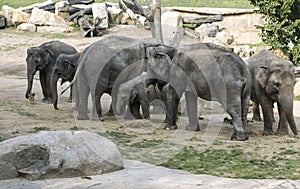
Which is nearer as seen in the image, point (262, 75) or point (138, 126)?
point (262, 75)

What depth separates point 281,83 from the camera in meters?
8.02

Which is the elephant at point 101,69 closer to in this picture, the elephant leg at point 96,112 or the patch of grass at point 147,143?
the elephant leg at point 96,112

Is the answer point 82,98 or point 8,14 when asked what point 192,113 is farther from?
point 8,14

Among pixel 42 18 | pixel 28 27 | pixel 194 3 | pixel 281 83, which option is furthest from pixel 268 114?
pixel 194 3

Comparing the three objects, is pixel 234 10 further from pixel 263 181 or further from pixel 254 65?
pixel 263 181

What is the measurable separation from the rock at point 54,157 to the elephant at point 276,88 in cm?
327

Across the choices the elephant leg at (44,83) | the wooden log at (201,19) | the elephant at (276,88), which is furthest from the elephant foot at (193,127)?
the wooden log at (201,19)

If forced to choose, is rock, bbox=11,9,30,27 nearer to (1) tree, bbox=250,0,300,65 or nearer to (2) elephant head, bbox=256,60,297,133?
(1) tree, bbox=250,0,300,65

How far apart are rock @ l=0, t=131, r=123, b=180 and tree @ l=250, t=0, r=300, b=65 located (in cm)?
1200

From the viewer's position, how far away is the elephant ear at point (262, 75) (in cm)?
822

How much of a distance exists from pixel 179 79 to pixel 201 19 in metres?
16.7

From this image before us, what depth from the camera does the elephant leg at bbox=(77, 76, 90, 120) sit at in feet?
31.0

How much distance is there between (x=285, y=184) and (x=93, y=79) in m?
5.25

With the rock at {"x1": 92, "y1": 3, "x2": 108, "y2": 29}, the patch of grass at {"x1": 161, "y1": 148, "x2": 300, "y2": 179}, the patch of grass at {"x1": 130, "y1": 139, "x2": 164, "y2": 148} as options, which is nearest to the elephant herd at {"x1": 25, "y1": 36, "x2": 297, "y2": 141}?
the patch of grass at {"x1": 130, "y1": 139, "x2": 164, "y2": 148}
